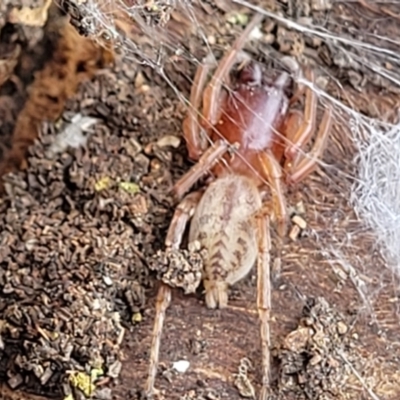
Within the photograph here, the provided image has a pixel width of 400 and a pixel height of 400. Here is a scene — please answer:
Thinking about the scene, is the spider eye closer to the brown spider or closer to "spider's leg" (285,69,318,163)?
the brown spider

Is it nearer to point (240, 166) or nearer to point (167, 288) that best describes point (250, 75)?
point (240, 166)

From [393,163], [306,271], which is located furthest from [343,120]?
[306,271]

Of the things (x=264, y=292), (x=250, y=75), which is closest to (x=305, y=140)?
(x=250, y=75)

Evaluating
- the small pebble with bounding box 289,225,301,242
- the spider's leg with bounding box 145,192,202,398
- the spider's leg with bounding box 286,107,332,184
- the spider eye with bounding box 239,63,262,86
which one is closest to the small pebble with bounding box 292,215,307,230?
the small pebble with bounding box 289,225,301,242

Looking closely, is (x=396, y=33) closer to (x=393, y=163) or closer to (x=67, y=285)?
(x=393, y=163)

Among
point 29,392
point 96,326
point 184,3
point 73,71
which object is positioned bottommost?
point 29,392

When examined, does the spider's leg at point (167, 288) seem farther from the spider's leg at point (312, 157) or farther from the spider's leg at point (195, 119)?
the spider's leg at point (312, 157)
